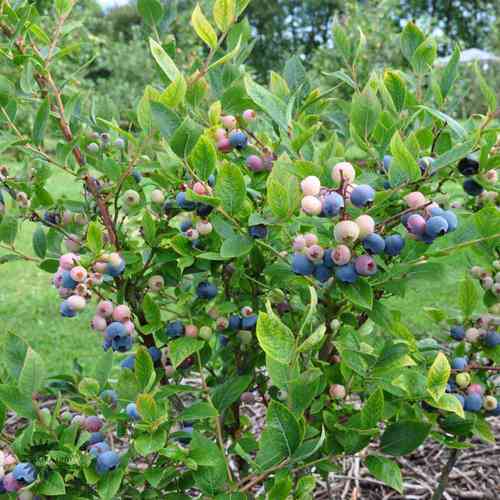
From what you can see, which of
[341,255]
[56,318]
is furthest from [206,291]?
[56,318]

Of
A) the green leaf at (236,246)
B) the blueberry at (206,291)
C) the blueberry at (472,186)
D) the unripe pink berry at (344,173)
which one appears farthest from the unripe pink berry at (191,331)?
the blueberry at (472,186)

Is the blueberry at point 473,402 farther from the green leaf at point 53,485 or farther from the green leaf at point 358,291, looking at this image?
the green leaf at point 53,485

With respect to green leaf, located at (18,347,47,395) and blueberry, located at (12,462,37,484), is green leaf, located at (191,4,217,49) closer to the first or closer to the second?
green leaf, located at (18,347,47,395)

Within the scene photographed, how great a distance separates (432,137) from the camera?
3.66 feet

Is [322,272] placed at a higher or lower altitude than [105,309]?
higher

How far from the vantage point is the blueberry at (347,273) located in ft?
2.97

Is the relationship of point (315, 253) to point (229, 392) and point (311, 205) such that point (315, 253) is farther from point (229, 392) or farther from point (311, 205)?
point (229, 392)

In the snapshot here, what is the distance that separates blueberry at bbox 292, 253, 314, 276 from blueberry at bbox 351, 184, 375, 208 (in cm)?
11

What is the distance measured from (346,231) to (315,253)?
0.24 ft

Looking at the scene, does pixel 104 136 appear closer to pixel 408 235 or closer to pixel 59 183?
pixel 408 235

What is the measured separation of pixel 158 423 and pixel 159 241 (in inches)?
15.5

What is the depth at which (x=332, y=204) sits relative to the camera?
0.84 m

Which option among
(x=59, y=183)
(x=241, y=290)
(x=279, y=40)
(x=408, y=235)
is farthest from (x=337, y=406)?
(x=279, y=40)

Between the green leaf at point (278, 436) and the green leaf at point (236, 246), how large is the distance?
0.85 ft
